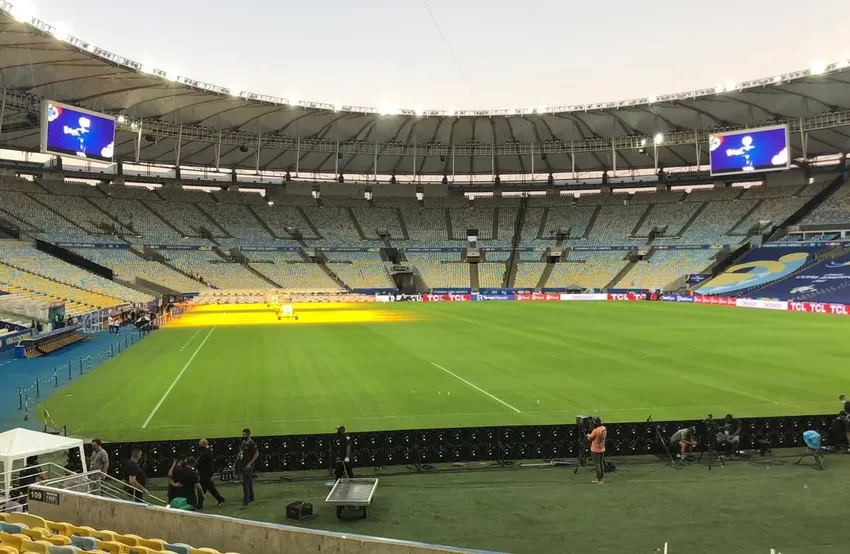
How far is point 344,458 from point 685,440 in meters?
7.79

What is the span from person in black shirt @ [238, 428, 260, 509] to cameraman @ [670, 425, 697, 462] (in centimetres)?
936

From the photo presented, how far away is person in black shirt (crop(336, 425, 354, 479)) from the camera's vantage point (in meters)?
12.9

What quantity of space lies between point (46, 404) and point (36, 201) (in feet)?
174

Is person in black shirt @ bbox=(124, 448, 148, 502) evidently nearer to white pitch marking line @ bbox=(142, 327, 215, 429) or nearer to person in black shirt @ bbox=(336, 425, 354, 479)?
person in black shirt @ bbox=(336, 425, 354, 479)

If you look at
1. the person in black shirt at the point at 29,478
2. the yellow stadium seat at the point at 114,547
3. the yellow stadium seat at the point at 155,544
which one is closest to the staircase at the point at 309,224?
the person in black shirt at the point at 29,478

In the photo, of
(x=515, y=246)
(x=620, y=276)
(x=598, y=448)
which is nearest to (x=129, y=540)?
(x=598, y=448)

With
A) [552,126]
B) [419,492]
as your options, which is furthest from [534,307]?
[419,492]

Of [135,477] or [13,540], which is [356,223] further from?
[13,540]

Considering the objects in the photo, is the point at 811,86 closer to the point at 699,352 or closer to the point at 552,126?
the point at 552,126

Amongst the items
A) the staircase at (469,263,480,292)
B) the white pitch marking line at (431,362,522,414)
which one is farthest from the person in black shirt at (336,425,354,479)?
the staircase at (469,263,480,292)

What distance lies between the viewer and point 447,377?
23.8 metres

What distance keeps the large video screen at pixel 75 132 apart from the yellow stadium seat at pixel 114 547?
42.0 metres

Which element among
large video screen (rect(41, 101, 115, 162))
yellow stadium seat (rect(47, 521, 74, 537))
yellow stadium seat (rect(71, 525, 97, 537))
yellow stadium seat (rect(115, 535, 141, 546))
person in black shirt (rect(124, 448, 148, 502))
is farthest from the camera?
large video screen (rect(41, 101, 115, 162))

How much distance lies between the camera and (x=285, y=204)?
8350 centimetres
